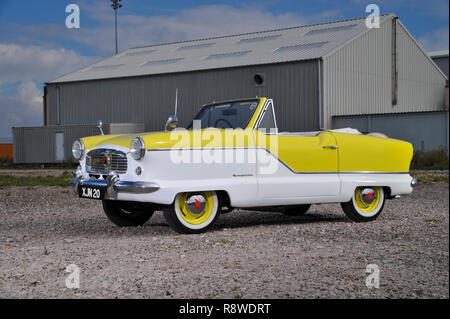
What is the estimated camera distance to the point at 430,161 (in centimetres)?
2181

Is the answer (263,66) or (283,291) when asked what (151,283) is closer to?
(283,291)

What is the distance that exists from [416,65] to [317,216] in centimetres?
2560

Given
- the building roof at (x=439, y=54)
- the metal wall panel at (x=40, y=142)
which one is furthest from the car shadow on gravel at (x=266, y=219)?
the building roof at (x=439, y=54)

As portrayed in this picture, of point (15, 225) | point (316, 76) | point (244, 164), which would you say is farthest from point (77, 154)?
point (316, 76)

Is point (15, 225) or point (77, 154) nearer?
point (77, 154)

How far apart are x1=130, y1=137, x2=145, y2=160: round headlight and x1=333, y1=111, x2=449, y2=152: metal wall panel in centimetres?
1920

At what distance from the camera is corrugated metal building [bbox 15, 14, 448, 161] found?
25766 mm

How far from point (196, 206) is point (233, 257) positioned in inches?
58.5

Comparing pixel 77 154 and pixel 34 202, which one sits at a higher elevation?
pixel 77 154

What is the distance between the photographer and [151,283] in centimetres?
453

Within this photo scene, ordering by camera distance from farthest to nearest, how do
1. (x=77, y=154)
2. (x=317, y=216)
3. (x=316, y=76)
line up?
(x=316, y=76) → (x=317, y=216) → (x=77, y=154)

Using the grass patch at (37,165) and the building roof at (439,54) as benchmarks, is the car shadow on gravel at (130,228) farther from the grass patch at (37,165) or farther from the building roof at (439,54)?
the building roof at (439,54)

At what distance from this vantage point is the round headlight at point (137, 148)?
6559 mm

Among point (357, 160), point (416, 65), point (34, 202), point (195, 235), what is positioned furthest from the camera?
point (416, 65)
